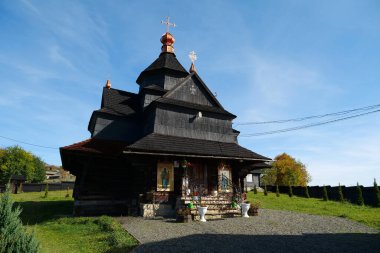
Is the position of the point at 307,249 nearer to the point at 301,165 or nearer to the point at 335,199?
the point at 335,199

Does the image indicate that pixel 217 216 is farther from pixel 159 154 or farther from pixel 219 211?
pixel 159 154

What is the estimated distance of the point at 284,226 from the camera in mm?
11797

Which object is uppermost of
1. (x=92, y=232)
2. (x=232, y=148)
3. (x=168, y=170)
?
(x=232, y=148)

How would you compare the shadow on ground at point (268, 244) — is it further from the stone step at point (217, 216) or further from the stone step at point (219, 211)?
the stone step at point (219, 211)

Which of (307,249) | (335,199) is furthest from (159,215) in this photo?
(335,199)

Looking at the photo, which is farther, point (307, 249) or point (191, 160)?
point (191, 160)

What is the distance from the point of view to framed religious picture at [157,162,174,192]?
15859 mm

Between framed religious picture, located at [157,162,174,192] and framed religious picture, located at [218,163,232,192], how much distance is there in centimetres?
353

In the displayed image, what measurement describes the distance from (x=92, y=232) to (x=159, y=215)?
483 centimetres

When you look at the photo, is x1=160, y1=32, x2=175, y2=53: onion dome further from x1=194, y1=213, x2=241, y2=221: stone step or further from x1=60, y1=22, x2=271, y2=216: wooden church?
x1=194, y1=213, x2=241, y2=221: stone step

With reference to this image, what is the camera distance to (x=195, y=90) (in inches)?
809

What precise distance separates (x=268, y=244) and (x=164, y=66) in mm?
16962

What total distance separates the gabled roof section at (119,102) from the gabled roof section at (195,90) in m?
4.22

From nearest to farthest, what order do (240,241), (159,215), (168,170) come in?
(240,241)
(159,215)
(168,170)
